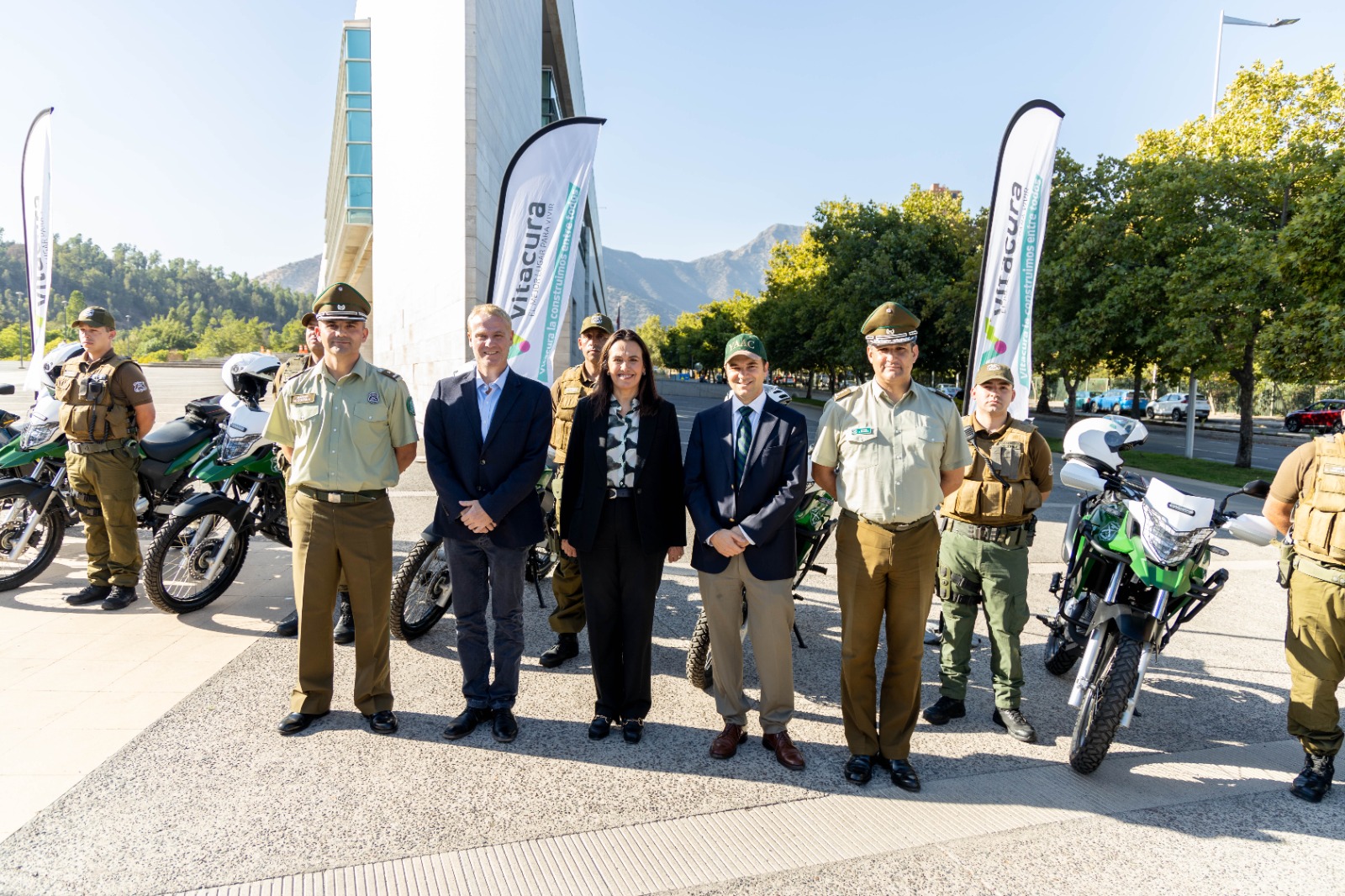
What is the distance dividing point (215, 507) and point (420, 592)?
1447 mm

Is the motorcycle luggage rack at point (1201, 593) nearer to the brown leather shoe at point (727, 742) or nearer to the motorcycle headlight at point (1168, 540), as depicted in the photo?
the motorcycle headlight at point (1168, 540)

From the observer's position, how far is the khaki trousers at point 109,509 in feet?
16.1

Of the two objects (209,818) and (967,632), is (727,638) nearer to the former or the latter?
(967,632)

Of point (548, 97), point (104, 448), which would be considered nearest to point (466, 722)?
point (104, 448)

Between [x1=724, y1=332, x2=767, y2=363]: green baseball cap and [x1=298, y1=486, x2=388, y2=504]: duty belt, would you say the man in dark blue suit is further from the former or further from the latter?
[x1=724, y1=332, x2=767, y2=363]: green baseball cap

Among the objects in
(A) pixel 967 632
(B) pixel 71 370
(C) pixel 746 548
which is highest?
(B) pixel 71 370

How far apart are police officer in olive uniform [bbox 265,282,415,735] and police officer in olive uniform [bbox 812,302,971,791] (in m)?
2.05

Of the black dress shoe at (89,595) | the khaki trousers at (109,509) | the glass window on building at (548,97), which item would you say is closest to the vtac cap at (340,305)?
the khaki trousers at (109,509)

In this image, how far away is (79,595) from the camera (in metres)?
4.95

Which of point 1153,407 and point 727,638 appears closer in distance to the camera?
point 727,638

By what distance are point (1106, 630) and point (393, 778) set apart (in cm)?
321

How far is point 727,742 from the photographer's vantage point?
3.31m

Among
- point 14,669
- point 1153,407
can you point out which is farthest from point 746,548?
point 1153,407

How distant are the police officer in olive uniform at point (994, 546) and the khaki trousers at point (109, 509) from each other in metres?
5.19
